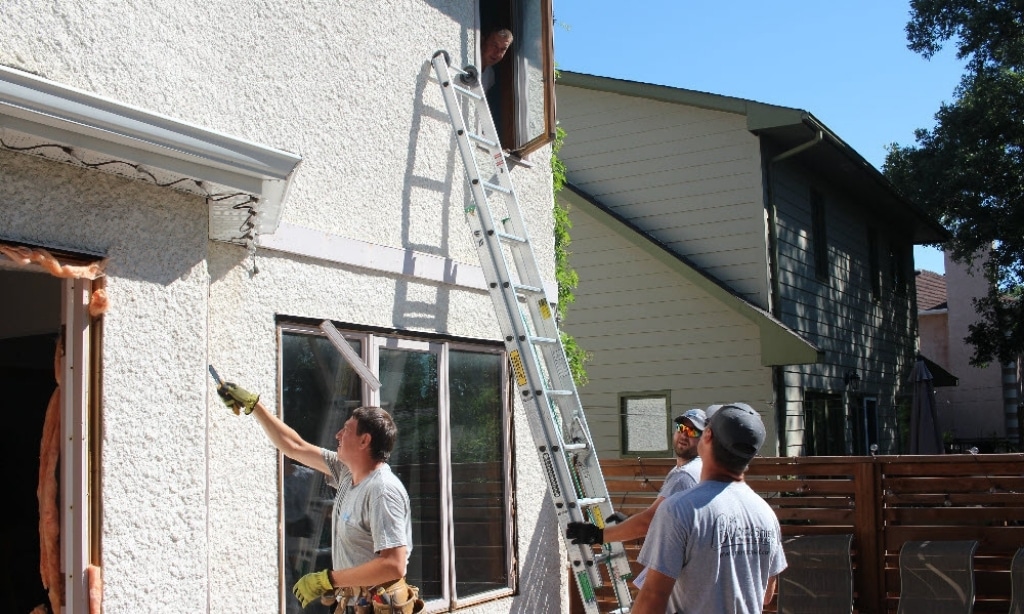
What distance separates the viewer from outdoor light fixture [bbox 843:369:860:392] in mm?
15266

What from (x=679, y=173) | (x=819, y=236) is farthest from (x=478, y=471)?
(x=819, y=236)

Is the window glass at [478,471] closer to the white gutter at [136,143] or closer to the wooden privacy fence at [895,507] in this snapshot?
the wooden privacy fence at [895,507]

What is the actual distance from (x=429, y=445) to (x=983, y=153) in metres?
14.1

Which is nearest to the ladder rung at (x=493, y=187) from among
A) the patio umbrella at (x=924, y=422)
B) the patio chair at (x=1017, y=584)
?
the patio chair at (x=1017, y=584)

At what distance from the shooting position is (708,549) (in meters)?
3.44

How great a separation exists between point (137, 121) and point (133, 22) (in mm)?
908

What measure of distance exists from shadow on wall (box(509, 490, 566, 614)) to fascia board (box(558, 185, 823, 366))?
5218mm

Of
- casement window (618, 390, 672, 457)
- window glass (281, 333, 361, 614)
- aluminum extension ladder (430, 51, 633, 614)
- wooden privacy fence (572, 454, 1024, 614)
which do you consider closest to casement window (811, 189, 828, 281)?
casement window (618, 390, 672, 457)

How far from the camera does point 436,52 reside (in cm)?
670

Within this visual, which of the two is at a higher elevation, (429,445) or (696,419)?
(696,419)

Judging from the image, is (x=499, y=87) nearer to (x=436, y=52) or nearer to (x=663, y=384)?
(x=436, y=52)

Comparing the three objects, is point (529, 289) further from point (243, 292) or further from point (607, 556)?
point (243, 292)

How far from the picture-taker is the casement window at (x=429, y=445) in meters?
5.40

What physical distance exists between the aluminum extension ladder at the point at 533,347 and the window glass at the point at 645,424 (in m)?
6.36
